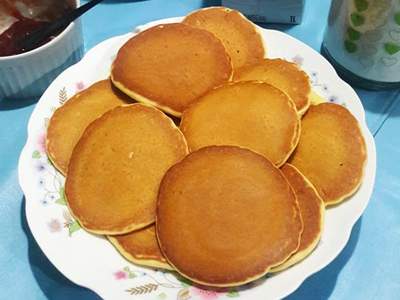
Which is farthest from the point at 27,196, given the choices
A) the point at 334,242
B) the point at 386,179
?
the point at 386,179

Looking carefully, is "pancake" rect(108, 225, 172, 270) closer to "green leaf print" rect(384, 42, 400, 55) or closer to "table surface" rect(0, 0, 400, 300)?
"table surface" rect(0, 0, 400, 300)

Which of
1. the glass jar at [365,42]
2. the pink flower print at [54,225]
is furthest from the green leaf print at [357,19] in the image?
the pink flower print at [54,225]

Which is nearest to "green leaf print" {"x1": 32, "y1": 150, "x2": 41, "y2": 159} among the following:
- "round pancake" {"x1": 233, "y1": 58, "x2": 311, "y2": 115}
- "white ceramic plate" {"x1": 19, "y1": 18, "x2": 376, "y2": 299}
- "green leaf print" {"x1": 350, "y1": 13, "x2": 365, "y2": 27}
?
"white ceramic plate" {"x1": 19, "y1": 18, "x2": 376, "y2": 299}

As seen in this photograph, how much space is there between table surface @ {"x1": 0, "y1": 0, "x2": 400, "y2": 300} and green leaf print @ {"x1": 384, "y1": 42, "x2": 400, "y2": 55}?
115mm

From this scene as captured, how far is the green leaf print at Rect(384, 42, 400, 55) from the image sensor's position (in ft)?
2.84

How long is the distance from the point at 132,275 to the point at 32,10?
0.56 m

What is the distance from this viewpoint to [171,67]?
821 millimetres

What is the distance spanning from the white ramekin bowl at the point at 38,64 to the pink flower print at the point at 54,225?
1.01 feet

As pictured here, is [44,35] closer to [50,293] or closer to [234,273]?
[50,293]

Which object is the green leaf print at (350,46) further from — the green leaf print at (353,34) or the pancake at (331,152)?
the pancake at (331,152)

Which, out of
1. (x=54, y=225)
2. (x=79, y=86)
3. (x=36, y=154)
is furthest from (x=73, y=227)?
(x=79, y=86)

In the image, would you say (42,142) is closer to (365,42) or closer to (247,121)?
(247,121)

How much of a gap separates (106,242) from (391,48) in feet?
1.75

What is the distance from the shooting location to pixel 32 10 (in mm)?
1003
